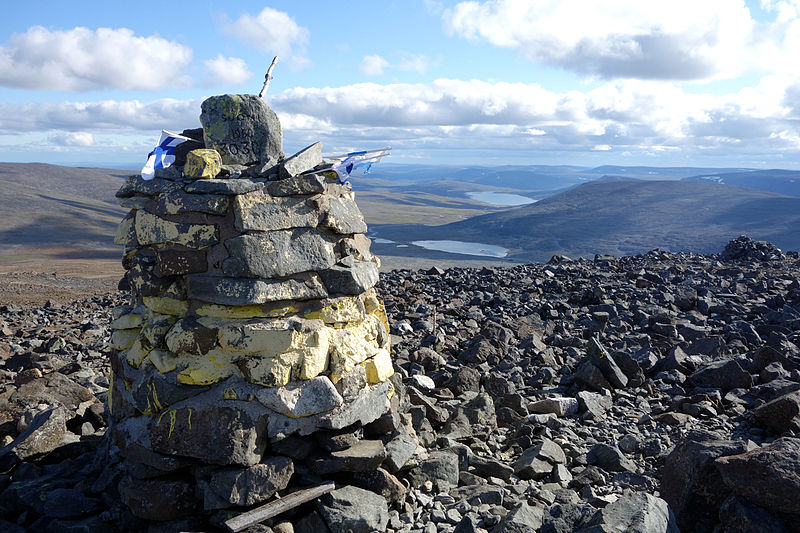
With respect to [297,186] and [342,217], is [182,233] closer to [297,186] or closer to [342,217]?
[297,186]

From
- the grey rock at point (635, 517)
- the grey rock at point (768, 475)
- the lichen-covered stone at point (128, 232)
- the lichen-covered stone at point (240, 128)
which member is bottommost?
the grey rock at point (635, 517)

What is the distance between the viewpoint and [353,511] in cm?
535

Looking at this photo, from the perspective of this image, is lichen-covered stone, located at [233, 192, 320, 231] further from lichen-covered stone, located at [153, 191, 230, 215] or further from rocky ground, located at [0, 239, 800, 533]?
rocky ground, located at [0, 239, 800, 533]

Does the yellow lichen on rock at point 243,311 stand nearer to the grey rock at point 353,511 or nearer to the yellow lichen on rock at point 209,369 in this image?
the yellow lichen on rock at point 209,369

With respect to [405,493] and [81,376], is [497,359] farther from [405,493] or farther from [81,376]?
[81,376]

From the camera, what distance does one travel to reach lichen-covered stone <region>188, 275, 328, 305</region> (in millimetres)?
5625

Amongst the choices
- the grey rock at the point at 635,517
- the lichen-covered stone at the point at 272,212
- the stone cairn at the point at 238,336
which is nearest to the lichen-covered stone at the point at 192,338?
the stone cairn at the point at 238,336

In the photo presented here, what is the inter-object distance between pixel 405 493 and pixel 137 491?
8.78ft

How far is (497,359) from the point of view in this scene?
11117 mm

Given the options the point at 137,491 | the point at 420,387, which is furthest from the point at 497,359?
the point at 137,491

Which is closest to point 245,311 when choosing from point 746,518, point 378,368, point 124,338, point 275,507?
point 378,368

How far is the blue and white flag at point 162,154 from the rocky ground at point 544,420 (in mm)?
3350

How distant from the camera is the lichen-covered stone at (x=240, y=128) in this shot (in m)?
6.44

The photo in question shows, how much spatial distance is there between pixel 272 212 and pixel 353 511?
3.11m
